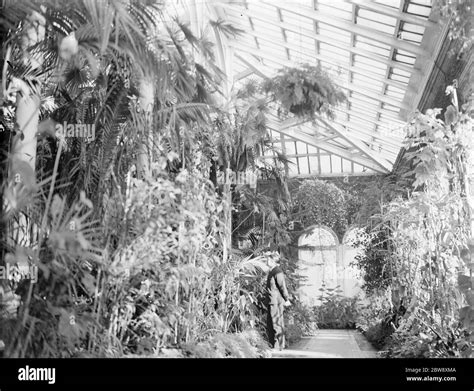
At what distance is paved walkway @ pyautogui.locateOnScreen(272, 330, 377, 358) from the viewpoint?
Result: 7.16ft

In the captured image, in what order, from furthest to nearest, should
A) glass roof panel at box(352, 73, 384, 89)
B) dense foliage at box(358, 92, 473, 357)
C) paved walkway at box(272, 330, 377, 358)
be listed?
1. dense foliage at box(358, 92, 473, 357)
2. glass roof panel at box(352, 73, 384, 89)
3. paved walkway at box(272, 330, 377, 358)

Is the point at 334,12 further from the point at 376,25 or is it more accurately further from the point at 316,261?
the point at 316,261

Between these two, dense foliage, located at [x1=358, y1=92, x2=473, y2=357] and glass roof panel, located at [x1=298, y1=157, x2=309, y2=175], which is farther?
dense foliage, located at [x1=358, y1=92, x2=473, y2=357]

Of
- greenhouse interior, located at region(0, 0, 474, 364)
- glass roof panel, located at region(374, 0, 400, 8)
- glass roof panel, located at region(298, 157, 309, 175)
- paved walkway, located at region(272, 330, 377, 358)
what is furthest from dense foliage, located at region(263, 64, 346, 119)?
paved walkway, located at region(272, 330, 377, 358)

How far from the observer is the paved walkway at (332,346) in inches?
86.0

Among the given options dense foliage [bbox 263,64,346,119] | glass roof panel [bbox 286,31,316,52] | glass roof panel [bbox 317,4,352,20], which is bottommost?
dense foliage [bbox 263,64,346,119]

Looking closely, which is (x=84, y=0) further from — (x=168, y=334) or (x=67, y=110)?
(x=168, y=334)

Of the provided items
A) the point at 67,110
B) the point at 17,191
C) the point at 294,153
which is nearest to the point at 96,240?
the point at 17,191

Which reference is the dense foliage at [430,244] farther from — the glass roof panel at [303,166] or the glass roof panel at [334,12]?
the glass roof panel at [334,12]

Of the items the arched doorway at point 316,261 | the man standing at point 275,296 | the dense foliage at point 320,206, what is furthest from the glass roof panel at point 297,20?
the man standing at point 275,296

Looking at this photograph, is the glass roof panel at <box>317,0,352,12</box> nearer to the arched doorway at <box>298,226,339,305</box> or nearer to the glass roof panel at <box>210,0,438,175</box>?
the glass roof panel at <box>210,0,438,175</box>

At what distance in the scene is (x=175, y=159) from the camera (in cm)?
276

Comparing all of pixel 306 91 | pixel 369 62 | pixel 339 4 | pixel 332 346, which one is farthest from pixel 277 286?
pixel 339 4
